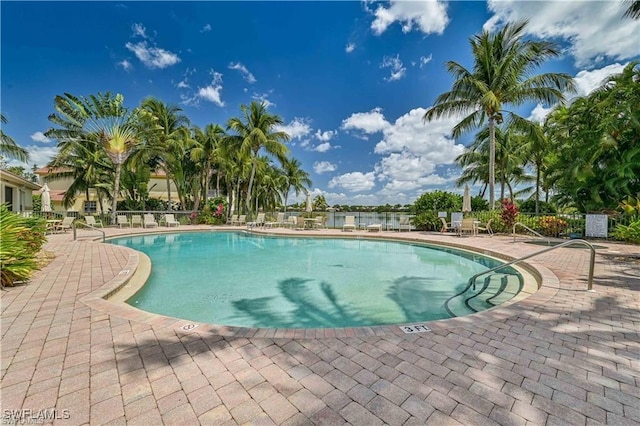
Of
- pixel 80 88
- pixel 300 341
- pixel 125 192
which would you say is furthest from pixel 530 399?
pixel 125 192

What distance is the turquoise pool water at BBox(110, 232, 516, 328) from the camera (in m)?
4.47

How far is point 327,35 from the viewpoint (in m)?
13.1

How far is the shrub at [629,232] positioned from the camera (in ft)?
29.9

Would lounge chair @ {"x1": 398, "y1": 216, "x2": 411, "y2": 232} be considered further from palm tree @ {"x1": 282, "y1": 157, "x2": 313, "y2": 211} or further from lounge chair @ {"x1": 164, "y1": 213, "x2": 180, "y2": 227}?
palm tree @ {"x1": 282, "y1": 157, "x2": 313, "y2": 211}

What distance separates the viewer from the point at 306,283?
20.6 ft

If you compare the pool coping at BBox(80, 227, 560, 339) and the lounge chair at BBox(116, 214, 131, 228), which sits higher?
the lounge chair at BBox(116, 214, 131, 228)

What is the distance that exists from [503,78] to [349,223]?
34.9 feet

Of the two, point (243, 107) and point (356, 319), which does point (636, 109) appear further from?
point (243, 107)

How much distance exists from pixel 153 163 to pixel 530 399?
25807 mm

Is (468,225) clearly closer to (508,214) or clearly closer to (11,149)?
(508,214)

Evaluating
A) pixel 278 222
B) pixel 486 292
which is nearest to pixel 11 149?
pixel 278 222

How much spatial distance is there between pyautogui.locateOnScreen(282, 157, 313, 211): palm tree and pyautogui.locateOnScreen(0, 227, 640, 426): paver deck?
29232mm

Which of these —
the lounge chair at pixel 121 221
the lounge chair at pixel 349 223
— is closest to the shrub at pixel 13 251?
the lounge chair at pixel 349 223

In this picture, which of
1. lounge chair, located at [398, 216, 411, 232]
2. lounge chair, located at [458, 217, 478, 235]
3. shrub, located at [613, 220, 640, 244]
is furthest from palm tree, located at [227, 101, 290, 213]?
shrub, located at [613, 220, 640, 244]
